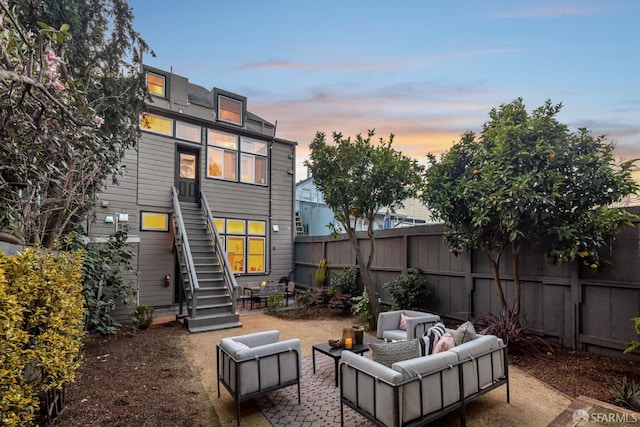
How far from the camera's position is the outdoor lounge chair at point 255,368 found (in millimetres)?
3514

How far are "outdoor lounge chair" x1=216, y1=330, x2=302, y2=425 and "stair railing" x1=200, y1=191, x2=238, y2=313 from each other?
3971 millimetres

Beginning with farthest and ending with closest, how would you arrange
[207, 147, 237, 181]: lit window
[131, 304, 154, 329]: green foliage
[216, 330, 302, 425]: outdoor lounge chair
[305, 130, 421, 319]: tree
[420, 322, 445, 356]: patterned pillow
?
[207, 147, 237, 181]: lit window, [131, 304, 154, 329]: green foliage, [305, 130, 421, 319]: tree, [420, 322, 445, 356]: patterned pillow, [216, 330, 302, 425]: outdoor lounge chair

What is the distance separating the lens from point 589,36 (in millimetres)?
5820

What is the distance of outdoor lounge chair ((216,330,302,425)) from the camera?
11.5ft

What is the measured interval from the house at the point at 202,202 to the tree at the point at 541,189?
5.83m

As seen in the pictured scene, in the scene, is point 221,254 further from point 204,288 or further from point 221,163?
point 221,163

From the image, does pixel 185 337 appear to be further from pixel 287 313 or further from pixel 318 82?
pixel 318 82

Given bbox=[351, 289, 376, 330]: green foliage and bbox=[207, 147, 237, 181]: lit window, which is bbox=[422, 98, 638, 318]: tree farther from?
bbox=[207, 147, 237, 181]: lit window

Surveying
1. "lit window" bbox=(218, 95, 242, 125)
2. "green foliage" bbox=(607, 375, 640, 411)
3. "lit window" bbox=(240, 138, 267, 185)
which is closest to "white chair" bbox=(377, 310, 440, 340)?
"green foliage" bbox=(607, 375, 640, 411)

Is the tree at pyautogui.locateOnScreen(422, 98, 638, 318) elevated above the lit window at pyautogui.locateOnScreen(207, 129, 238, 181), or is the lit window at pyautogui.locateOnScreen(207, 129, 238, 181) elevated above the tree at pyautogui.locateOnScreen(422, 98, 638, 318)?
the lit window at pyautogui.locateOnScreen(207, 129, 238, 181)

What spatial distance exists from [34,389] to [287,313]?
6684 mm

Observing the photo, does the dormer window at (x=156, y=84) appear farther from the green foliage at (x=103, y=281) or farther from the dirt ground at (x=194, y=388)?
the dirt ground at (x=194, y=388)

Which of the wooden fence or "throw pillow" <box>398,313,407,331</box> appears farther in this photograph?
"throw pillow" <box>398,313,407,331</box>

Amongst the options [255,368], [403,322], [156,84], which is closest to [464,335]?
[403,322]
